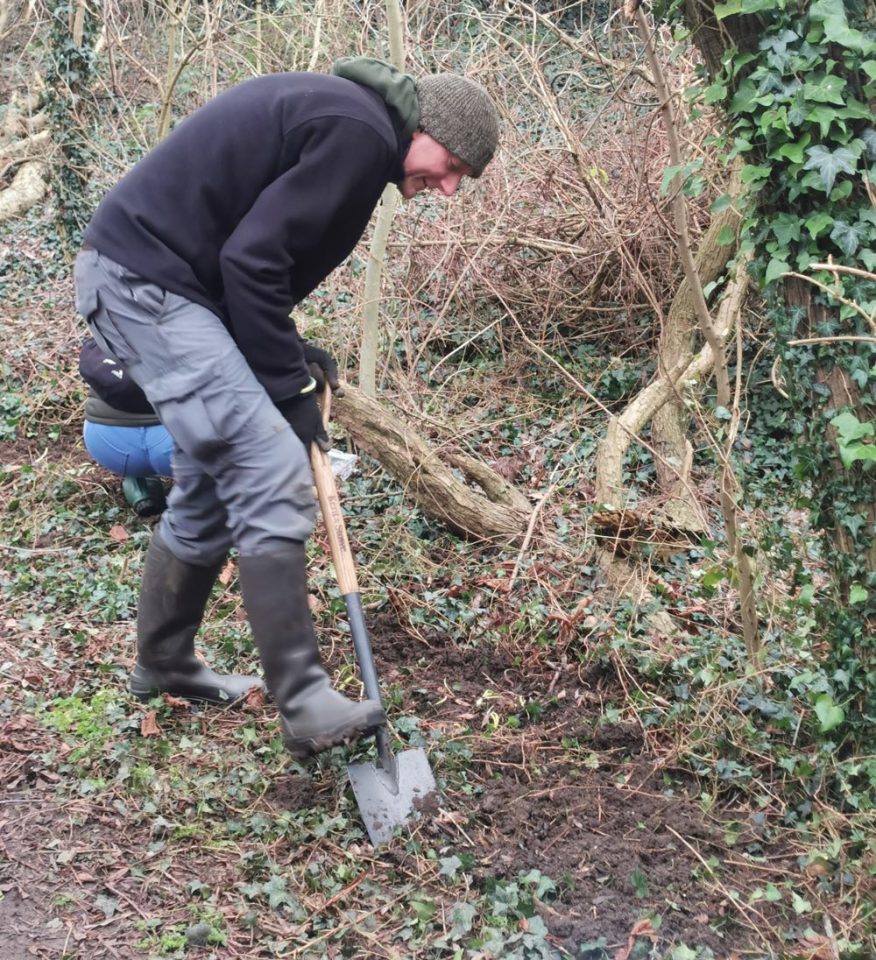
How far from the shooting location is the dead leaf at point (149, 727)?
3688mm

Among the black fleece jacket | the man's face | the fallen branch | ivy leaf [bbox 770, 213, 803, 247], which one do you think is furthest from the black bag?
ivy leaf [bbox 770, 213, 803, 247]

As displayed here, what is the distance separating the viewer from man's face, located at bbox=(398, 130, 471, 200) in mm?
3123

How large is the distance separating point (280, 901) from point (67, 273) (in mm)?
6593

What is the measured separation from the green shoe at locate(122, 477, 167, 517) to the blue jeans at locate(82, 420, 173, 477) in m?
0.07

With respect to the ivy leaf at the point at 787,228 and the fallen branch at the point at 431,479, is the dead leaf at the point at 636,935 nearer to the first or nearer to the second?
the ivy leaf at the point at 787,228

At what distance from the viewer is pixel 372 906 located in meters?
3.02

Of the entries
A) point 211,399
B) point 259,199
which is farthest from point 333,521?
point 259,199

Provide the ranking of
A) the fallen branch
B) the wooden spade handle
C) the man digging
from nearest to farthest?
the man digging < the wooden spade handle < the fallen branch

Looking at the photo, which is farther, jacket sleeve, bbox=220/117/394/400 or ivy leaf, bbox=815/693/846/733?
ivy leaf, bbox=815/693/846/733

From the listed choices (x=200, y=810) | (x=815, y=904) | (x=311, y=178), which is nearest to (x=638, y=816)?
(x=815, y=904)

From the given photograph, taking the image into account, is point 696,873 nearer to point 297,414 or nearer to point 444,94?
point 297,414

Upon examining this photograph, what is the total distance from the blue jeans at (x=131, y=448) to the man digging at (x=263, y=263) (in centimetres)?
193

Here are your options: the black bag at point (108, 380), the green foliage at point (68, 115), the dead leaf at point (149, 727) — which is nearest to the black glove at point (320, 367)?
the dead leaf at point (149, 727)

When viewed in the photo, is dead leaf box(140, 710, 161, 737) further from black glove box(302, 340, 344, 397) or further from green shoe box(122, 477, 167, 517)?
green shoe box(122, 477, 167, 517)
